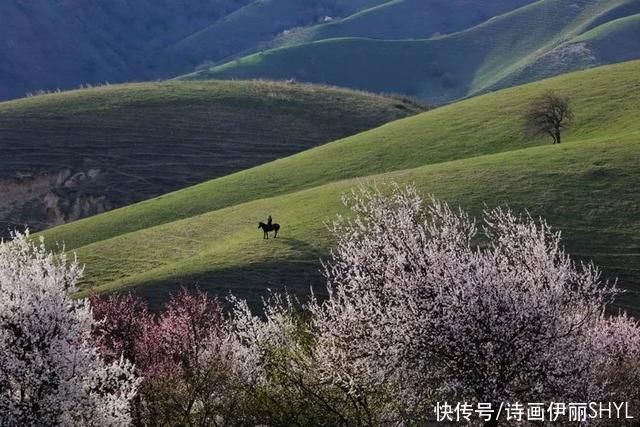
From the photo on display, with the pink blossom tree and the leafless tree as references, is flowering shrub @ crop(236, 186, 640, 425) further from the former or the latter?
the leafless tree

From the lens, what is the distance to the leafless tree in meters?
82.6

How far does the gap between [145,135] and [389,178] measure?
52.3 metres

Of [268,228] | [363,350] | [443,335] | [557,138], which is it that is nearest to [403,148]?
[557,138]

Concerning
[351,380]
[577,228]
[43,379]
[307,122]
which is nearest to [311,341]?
[351,380]

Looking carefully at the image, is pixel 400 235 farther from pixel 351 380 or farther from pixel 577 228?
pixel 577 228

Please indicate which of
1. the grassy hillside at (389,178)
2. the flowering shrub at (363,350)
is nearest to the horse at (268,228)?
the grassy hillside at (389,178)

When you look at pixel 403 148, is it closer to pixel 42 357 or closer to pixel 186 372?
pixel 186 372

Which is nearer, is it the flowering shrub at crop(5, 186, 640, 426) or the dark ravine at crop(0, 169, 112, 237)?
the flowering shrub at crop(5, 186, 640, 426)

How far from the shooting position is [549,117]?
82.6 m

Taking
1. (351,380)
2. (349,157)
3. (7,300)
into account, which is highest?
(349,157)

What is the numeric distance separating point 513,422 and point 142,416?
562 inches

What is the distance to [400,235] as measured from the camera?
26.3 metres

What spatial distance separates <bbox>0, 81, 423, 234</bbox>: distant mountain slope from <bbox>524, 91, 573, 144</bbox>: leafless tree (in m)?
36.2

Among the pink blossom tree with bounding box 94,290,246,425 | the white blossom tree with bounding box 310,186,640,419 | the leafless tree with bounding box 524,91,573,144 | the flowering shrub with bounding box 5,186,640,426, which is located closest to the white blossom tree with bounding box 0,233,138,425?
the flowering shrub with bounding box 5,186,640,426
